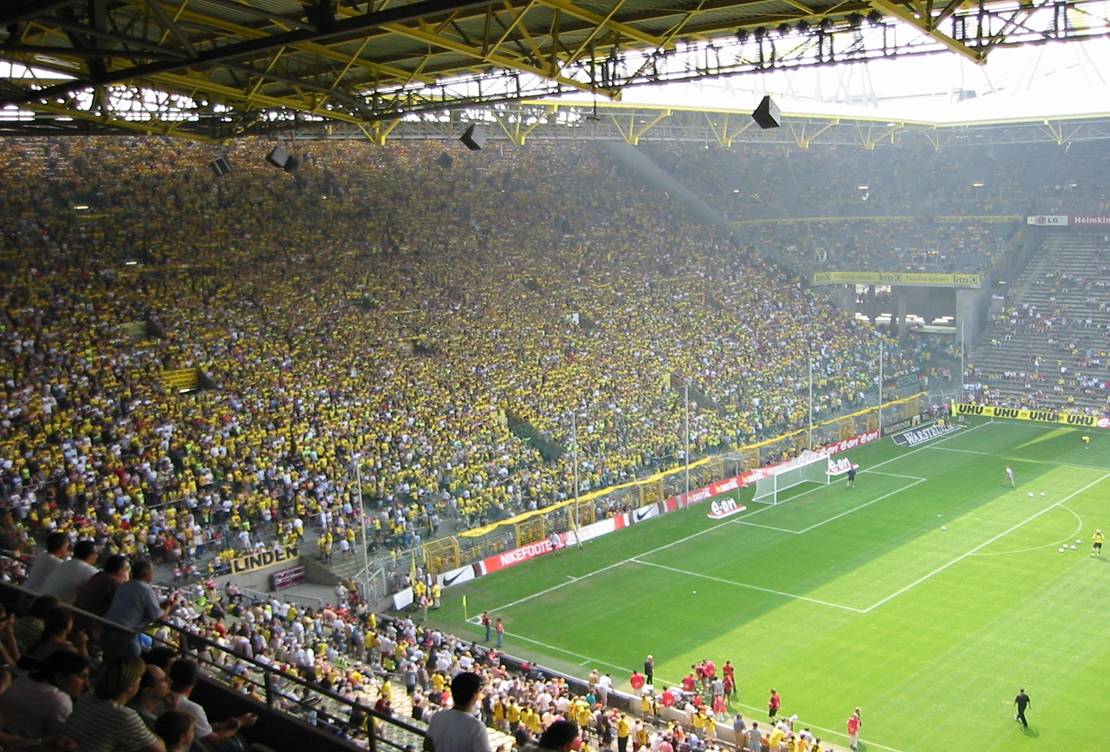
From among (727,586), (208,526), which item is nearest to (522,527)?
(727,586)

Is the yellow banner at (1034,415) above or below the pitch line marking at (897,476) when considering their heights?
above

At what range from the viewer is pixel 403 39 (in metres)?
19.7

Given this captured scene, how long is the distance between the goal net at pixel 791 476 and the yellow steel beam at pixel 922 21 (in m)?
25.7

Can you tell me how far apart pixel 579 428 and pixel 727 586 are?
36.6 feet

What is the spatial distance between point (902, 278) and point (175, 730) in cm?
6204

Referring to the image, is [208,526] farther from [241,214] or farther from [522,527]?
[241,214]

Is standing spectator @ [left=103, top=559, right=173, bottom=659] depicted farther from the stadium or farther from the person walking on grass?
the person walking on grass

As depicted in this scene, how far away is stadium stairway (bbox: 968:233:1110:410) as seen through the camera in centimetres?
5572

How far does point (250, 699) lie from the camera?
8586 mm

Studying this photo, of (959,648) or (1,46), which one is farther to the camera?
(959,648)

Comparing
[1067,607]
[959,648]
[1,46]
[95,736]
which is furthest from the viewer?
[1067,607]

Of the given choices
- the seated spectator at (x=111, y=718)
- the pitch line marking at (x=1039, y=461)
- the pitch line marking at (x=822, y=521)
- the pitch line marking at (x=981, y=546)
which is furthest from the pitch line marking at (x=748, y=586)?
the seated spectator at (x=111, y=718)

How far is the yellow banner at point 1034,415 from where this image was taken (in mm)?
51406

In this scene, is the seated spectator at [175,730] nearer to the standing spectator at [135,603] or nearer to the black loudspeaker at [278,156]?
the standing spectator at [135,603]
